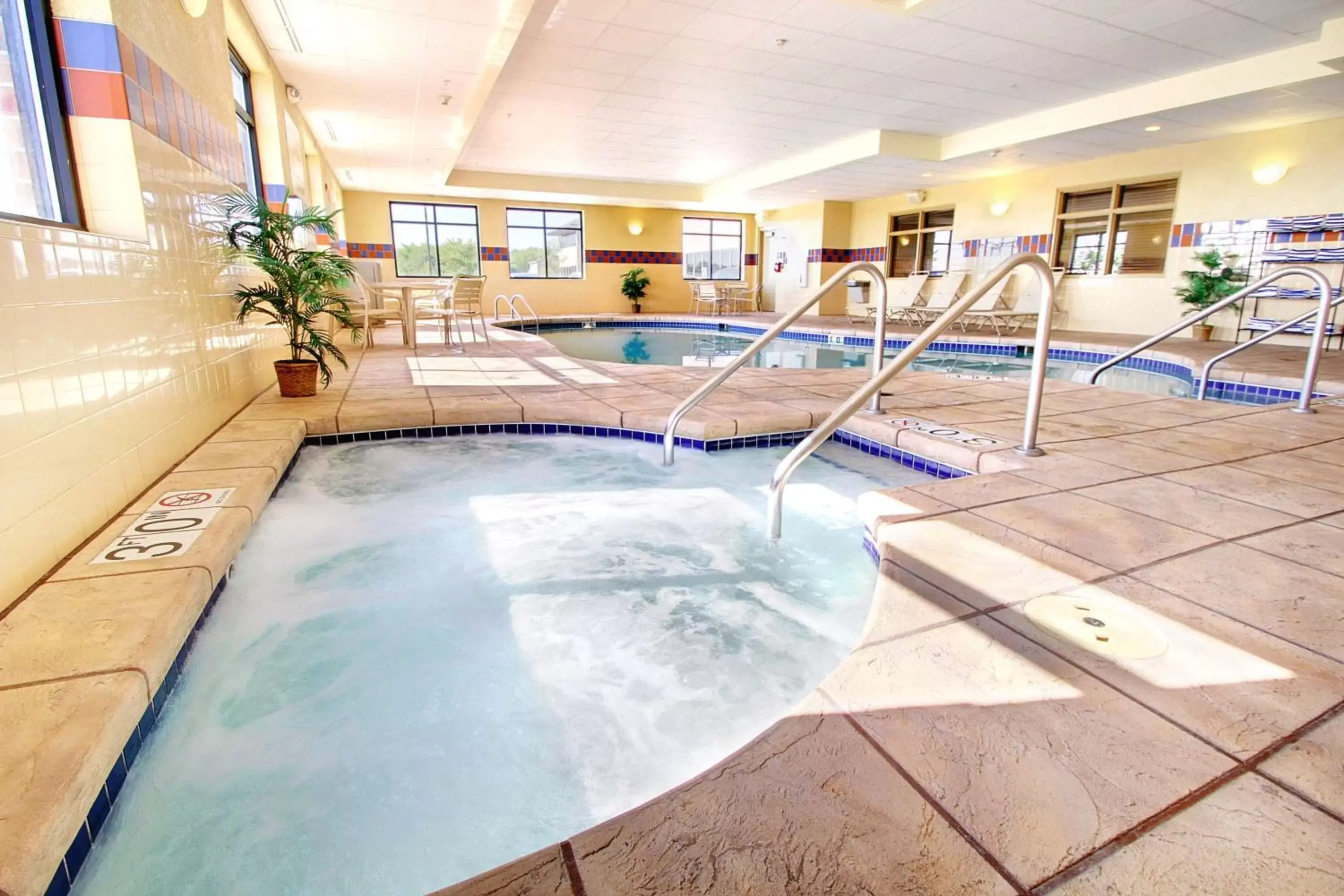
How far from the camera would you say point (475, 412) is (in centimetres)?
361

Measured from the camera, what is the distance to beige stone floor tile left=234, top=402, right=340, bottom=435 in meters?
3.29

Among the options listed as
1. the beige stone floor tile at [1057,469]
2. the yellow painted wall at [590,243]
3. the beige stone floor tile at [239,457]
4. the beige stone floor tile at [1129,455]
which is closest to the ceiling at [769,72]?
the yellow painted wall at [590,243]

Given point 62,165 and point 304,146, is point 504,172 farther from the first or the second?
point 62,165

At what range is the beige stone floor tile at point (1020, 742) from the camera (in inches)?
32.9

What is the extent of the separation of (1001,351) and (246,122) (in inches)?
308

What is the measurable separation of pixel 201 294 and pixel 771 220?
13169mm

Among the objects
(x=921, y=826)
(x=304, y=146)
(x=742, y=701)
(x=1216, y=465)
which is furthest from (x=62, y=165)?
(x=304, y=146)

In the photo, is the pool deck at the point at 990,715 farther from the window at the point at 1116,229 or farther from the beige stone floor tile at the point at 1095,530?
the window at the point at 1116,229

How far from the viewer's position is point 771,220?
14.6m

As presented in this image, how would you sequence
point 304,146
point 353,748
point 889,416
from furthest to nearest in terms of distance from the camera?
point 304,146 < point 889,416 < point 353,748

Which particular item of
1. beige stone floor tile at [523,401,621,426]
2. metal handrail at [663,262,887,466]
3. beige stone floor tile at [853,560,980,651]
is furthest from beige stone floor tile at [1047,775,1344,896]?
beige stone floor tile at [523,401,621,426]

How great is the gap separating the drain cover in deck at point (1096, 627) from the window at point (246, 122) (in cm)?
533

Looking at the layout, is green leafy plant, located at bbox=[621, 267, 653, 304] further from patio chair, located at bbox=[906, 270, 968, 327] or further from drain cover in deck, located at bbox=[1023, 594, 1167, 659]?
drain cover in deck, located at bbox=[1023, 594, 1167, 659]

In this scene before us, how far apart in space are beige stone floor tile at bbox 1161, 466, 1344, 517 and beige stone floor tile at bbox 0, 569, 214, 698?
9.43 ft
